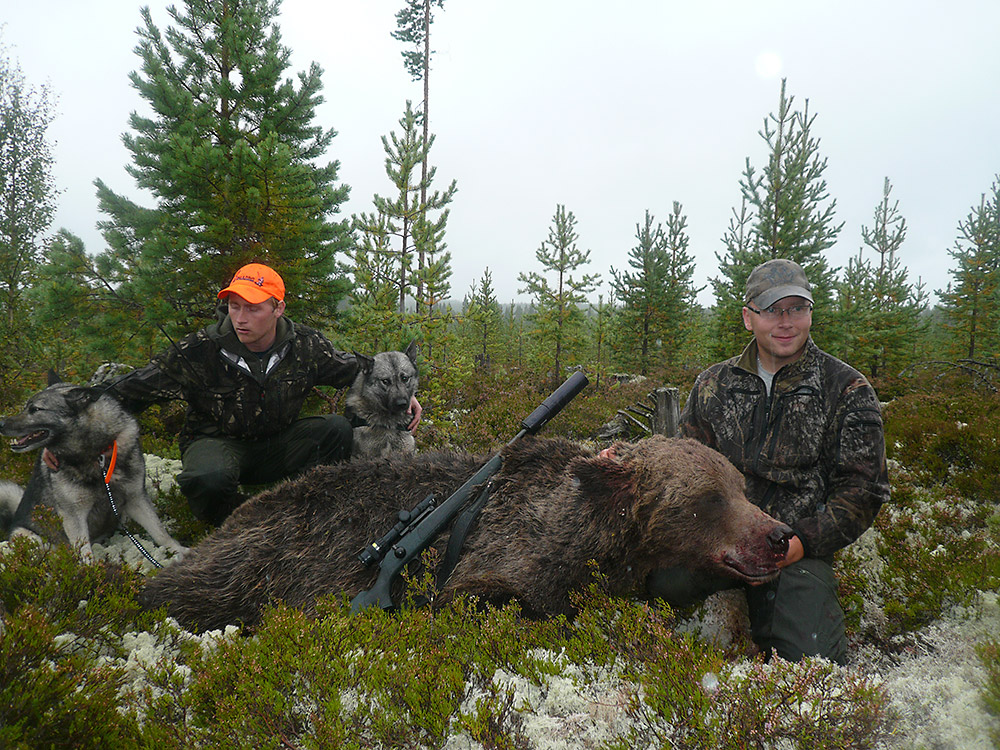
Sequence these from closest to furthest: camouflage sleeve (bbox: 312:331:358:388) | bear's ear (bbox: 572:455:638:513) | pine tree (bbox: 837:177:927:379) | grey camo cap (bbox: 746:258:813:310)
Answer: bear's ear (bbox: 572:455:638:513)
grey camo cap (bbox: 746:258:813:310)
camouflage sleeve (bbox: 312:331:358:388)
pine tree (bbox: 837:177:927:379)

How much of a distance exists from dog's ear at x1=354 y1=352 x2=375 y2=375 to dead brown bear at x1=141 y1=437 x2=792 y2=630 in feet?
8.83

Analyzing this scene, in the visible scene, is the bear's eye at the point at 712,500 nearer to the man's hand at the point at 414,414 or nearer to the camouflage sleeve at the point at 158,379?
the man's hand at the point at 414,414

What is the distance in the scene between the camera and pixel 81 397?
4.59 m

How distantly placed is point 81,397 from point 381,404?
2.97 meters

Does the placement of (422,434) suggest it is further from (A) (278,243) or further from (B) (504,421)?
(A) (278,243)

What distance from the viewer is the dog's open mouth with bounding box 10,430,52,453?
423 cm

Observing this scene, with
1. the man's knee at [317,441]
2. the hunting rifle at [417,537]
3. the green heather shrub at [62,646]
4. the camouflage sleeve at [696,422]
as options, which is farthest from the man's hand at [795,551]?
the man's knee at [317,441]

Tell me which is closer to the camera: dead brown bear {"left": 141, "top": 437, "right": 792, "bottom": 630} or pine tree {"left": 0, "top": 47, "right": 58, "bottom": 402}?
dead brown bear {"left": 141, "top": 437, "right": 792, "bottom": 630}

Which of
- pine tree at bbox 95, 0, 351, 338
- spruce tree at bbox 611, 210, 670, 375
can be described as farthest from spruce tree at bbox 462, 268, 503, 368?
pine tree at bbox 95, 0, 351, 338

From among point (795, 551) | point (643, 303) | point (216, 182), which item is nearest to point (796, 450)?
point (795, 551)

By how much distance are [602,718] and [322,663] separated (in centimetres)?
121

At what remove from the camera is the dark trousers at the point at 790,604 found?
3.06 metres

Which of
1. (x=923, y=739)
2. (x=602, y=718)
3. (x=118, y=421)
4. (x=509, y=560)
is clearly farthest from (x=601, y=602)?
(x=118, y=421)

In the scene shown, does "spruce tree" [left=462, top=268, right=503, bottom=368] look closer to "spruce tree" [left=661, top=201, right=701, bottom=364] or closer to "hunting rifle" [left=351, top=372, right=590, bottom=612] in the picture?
"spruce tree" [left=661, top=201, right=701, bottom=364]
